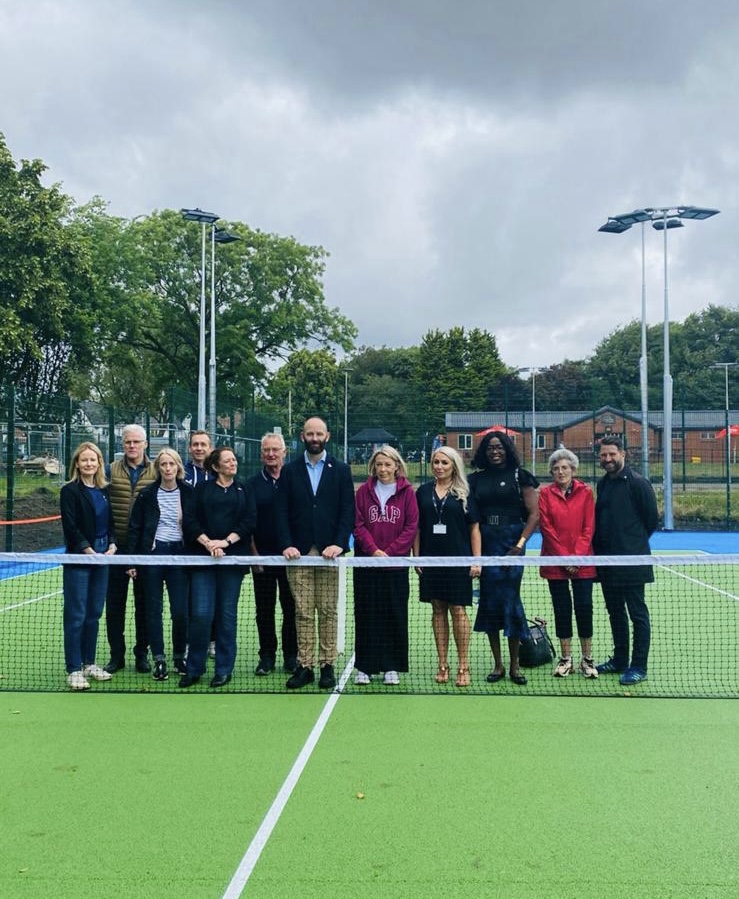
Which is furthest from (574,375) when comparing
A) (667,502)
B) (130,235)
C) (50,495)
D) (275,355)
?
(50,495)

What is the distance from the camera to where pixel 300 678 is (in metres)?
6.54

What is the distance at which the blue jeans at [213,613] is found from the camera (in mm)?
6543

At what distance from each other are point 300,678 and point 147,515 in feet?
A: 5.46

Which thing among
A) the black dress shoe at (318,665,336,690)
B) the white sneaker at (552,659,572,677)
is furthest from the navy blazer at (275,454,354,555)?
the white sneaker at (552,659,572,677)

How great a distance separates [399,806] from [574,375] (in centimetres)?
7898

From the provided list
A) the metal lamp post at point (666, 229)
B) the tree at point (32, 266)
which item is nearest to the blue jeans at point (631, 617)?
the metal lamp post at point (666, 229)

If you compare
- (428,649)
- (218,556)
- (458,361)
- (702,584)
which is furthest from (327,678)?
(458,361)

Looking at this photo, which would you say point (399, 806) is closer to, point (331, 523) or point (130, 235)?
point (331, 523)

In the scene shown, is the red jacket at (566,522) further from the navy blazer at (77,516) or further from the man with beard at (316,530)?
the navy blazer at (77,516)

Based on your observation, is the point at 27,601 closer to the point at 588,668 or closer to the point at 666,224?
the point at 588,668

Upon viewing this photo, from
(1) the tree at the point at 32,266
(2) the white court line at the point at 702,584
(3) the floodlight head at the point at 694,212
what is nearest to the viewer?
(2) the white court line at the point at 702,584

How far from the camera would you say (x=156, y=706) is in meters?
6.01

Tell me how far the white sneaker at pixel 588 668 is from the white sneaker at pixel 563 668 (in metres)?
0.10

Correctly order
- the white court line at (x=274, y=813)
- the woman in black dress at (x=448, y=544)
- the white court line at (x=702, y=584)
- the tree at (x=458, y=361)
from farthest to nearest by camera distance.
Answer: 1. the tree at (x=458, y=361)
2. the white court line at (x=702, y=584)
3. the woman in black dress at (x=448, y=544)
4. the white court line at (x=274, y=813)
